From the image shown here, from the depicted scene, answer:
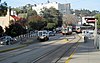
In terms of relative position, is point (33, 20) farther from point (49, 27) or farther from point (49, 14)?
point (49, 14)

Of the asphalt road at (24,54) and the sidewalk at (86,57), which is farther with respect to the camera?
the asphalt road at (24,54)

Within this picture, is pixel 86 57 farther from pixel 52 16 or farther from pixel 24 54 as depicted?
pixel 52 16

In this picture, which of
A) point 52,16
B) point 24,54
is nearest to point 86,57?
point 24,54

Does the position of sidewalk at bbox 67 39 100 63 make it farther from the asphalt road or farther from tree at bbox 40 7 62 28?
tree at bbox 40 7 62 28

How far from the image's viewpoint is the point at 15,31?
270 ft

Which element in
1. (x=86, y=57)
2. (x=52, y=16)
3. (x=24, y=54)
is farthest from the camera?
(x=52, y=16)

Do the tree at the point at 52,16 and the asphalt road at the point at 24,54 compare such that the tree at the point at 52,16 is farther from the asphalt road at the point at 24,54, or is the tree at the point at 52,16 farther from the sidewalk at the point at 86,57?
the sidewalk at the point at 86,57

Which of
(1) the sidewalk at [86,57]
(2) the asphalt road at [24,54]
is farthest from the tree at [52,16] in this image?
(1) the sidewalk at [86,57]

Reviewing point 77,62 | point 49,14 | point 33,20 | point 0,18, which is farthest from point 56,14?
point 77,62

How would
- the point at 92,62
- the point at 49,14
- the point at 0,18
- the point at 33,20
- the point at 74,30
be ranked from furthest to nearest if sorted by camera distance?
the point at 49,14 < the point at 74,30 < the point at 0,18 < the point at 33,20 < the point at 92,62

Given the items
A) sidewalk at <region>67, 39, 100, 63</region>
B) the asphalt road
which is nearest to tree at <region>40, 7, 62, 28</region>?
the asphalt road

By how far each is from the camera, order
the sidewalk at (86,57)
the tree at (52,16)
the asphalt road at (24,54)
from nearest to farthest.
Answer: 1. the sidewalk at (86,57)
2. the asphalt road at (24,54)
3. the tree at (52,16)

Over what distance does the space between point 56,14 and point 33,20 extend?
57.9 meters

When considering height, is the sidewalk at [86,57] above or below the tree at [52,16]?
below
